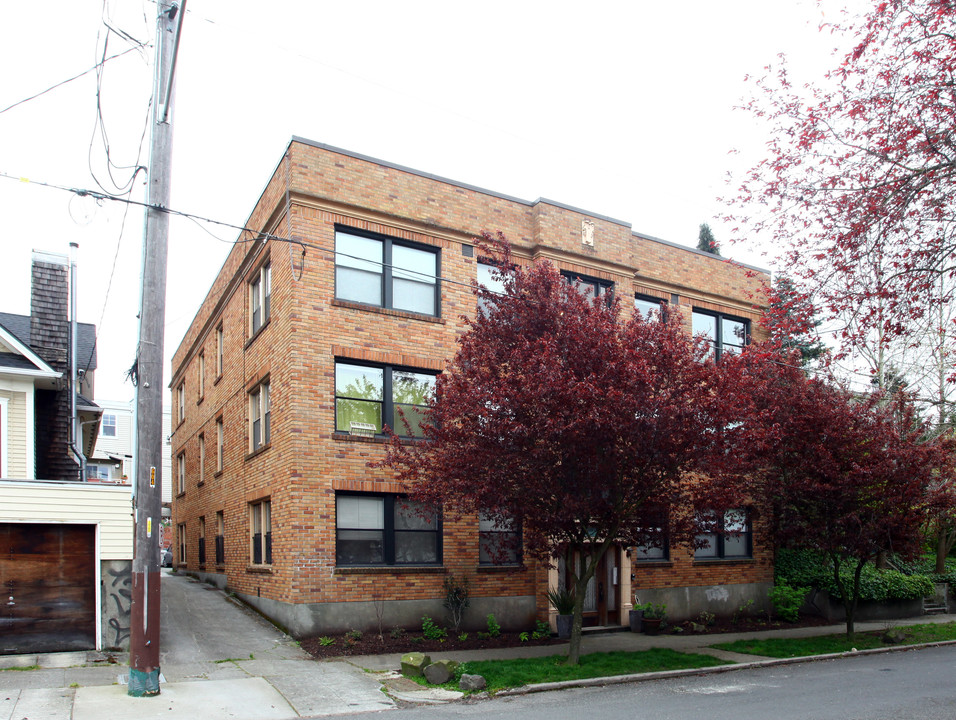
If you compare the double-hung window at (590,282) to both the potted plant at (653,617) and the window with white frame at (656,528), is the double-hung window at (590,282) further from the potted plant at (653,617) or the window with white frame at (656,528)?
the potted plant at (653,617)

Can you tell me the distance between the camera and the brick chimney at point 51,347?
17625 mm

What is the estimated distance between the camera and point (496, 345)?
1365 centimetres

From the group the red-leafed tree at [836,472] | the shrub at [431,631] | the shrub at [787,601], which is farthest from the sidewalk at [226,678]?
the shrub at [787,601]

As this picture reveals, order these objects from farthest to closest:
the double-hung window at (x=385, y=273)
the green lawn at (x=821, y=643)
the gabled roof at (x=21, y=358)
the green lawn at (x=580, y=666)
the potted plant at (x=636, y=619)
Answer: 1. the potted plant at (x=636, y=619)
2. the double-hung window at (x=385, y=273)
3. the green lawn at (x=821, y=643)
4. the gabled roof at (x=21, y=358)
5. the green lawn at (x=580, y=666)

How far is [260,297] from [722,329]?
12.9 m

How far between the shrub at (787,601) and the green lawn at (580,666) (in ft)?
25.4

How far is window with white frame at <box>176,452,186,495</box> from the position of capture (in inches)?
1136

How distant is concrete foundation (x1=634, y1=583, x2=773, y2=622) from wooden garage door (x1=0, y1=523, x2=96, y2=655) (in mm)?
12263

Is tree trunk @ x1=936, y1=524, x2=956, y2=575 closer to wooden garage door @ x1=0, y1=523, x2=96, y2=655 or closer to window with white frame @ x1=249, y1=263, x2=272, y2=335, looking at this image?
window with white frame @ x1=249, y1=263, x2=272, y2=335

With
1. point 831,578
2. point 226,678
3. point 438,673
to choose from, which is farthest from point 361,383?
point 831,578

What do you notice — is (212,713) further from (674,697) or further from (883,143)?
(883,143)

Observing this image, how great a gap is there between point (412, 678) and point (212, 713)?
3329mm

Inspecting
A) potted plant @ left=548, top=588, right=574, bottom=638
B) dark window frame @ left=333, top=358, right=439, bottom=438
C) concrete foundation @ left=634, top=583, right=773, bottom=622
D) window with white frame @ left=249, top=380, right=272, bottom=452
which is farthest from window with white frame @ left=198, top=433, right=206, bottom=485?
concrete foundation @ left=634, top=583, right=773, bottom=622

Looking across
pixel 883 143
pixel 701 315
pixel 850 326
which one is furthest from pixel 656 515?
pixel 701 315
